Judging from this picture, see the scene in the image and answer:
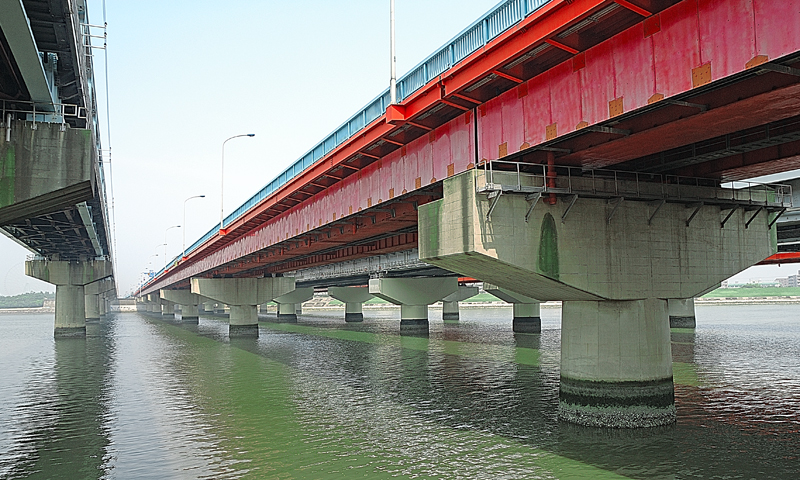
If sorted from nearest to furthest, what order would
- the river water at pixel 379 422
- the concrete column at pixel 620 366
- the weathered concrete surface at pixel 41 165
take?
the river water at pixel 379 422, the weathered concrete surface at pixel 41 165, the concrete column at pixel 620 366

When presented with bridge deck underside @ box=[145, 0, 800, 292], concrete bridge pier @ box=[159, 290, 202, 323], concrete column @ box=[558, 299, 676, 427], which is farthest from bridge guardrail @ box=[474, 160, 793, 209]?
concrete bridge pier @ box=[159, 290, 202, 323]

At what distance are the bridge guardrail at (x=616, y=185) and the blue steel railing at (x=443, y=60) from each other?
3.39m

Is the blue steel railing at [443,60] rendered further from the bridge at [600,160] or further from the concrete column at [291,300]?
the concrete column at [291,300]

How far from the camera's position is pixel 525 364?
3903 cm

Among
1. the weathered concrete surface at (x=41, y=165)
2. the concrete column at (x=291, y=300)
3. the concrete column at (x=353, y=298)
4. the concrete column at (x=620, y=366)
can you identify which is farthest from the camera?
the concrete column at (x=291, y=300)

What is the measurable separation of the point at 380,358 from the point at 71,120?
2851cm

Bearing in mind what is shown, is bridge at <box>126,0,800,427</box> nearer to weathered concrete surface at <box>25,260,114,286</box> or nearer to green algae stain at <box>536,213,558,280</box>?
green algae stain at <box>536,213,558,280</box>

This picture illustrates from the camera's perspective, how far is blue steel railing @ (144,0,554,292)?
16812 mm

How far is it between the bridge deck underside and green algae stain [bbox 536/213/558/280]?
78.1 inches

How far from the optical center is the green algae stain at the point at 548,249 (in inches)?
773

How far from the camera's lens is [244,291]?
244ft

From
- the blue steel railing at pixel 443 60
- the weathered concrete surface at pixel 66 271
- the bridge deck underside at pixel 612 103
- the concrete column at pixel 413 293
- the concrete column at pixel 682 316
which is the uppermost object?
the blue steel railing at pixel 443 60

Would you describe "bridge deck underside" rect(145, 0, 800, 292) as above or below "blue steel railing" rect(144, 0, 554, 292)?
below

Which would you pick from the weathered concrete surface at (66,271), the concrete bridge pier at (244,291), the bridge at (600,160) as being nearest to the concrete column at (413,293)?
the concrete bridge pier at (244,291)
